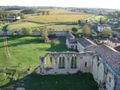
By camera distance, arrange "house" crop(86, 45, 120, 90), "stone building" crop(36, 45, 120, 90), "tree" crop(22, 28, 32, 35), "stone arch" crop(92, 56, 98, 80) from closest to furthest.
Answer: "house" crop(86, 45, 120, 90) < "stone building" crop(36, 45, 120, 90) < "stone arch" crop(92, 56, 98, 80) < "tree" crop(22, 28, 32, 35)

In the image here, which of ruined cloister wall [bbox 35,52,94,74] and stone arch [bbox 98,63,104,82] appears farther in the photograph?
ruined cloister wall [bbox 35,52,94,74]

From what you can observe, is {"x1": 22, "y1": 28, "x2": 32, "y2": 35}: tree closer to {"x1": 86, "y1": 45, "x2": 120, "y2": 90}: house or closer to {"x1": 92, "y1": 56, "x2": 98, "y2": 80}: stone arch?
{"x1": 86, "y1": 45, "x2": 120, "y2": 90}: house

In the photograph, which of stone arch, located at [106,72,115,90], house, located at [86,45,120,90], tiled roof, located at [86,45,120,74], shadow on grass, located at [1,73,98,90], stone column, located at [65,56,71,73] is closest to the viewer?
house, located at [86,45,120,90]

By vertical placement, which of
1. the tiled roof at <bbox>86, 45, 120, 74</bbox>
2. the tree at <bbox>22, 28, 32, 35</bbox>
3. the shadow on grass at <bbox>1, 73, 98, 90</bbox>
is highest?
the tree at <bbox>22, 28, 32, 35</bbox>

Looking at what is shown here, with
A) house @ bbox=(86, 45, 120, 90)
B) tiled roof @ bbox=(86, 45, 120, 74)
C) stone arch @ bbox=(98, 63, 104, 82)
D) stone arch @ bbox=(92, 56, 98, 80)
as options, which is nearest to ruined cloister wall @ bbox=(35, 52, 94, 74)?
stone arch @ bbox=(92, 56, 98, 80)

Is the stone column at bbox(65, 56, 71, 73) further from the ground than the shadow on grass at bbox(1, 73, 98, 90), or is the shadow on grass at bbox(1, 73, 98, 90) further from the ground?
the stone column at bbox(65, 56, 71, 73)

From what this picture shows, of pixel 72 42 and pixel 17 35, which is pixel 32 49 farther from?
pixel 17 35

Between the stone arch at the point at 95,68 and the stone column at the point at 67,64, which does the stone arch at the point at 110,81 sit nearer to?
the stone arch at the point at 95,68

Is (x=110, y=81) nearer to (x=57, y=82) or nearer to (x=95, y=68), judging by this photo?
(x=95, y=68)

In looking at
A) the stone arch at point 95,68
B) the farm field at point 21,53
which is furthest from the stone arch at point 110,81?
the farm field at point 21,53
